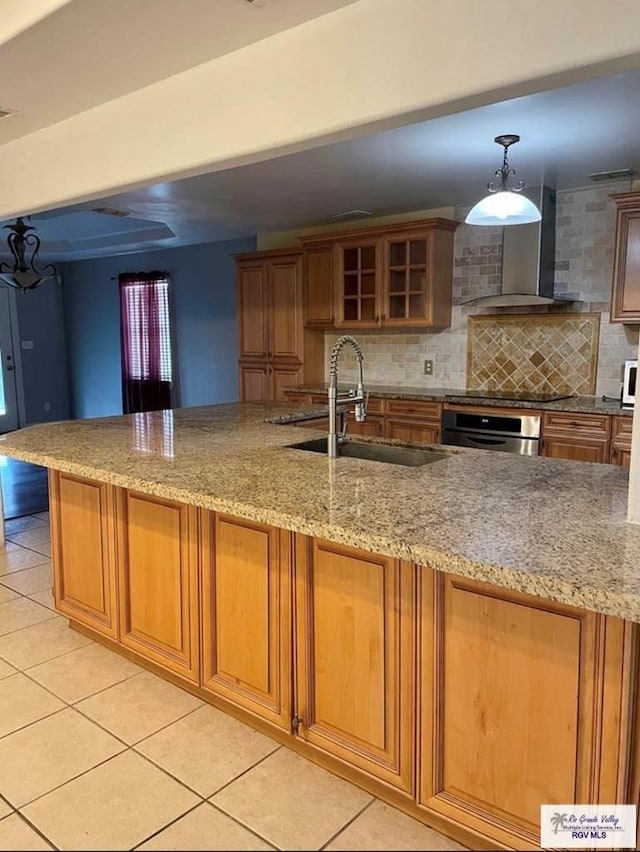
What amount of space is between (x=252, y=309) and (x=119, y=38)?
406 cm

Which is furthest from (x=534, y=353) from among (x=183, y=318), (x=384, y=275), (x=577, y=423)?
(x=183, y=318)

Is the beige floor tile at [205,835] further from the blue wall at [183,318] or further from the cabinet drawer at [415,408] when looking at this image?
the blue wall at [183,318]

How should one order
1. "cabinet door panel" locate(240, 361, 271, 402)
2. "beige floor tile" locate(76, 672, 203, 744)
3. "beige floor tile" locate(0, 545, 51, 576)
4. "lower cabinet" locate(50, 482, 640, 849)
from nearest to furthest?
"lower cabinet" locate(50, 482, 640, 849)
"beige floor tile" locate(76, 672, 203, 744)
"beige floor tile" locate(0, 545, 51, 576)
"cabinet door panel" locate(240, 361, 271, 402)

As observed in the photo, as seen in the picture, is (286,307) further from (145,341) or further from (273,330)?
(145,341)

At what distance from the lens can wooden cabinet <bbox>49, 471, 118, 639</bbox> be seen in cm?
272

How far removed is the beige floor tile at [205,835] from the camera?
5.71ft

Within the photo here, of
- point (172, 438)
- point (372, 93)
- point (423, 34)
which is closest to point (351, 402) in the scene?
point (172, 438)

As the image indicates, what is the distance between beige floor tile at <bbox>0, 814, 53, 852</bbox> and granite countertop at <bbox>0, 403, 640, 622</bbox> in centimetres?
98

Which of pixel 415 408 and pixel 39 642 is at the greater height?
pixel 415 408

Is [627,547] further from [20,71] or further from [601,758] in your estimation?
[20,71]

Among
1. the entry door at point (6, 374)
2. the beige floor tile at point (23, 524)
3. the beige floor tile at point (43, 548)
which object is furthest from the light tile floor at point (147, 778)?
the entry door at point (6, 374)

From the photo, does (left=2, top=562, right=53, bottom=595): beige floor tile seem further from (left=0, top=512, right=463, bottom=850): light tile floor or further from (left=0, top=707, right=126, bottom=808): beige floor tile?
(left=0, top=707, right=126, bottom=808): beige floor tile

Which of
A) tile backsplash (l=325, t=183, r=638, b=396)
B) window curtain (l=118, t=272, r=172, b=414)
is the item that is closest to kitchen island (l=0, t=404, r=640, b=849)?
tile backsplash (l=325, t=183, r=638, b=396)

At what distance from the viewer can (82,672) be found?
8.86 feet
